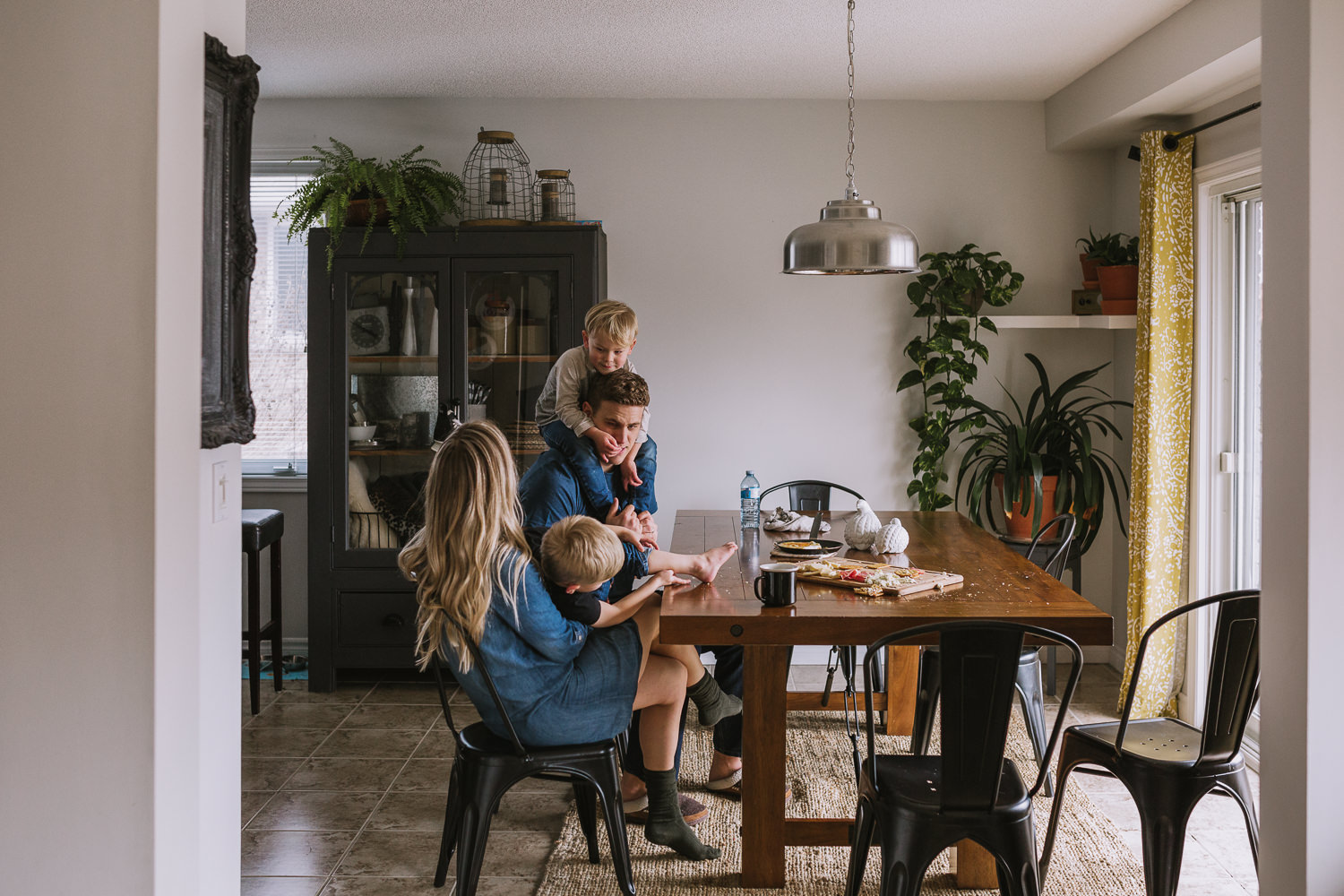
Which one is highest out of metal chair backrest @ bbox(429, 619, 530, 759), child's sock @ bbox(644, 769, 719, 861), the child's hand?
the child's hand

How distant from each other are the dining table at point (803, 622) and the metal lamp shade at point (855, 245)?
0.84 metres

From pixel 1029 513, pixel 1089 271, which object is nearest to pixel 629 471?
pixel 1029 513

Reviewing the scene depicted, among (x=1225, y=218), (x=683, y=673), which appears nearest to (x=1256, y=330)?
(x=1225, y=218)

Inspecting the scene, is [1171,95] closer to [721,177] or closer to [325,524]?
[721,177]

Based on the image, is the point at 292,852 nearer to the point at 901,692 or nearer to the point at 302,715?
the point at 302,715

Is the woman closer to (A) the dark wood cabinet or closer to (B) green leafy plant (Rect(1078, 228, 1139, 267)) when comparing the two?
(A) the dark wood cabinet

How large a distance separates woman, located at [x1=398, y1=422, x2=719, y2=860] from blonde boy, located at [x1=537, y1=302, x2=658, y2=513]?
1.59 feet

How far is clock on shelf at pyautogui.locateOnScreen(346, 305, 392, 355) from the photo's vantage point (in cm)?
435

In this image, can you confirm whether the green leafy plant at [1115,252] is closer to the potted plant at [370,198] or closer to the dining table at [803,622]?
the dining table at [803,622]

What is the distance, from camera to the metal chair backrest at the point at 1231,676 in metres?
2.18

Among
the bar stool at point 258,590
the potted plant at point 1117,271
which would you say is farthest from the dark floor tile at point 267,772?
the potted plant at point 1117,271

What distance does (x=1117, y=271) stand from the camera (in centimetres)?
429

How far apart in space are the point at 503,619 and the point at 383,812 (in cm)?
120

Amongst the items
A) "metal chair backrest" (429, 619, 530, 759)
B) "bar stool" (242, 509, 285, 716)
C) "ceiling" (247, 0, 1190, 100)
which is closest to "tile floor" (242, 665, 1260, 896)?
"bar stool" (242, 509, 285, 716)
